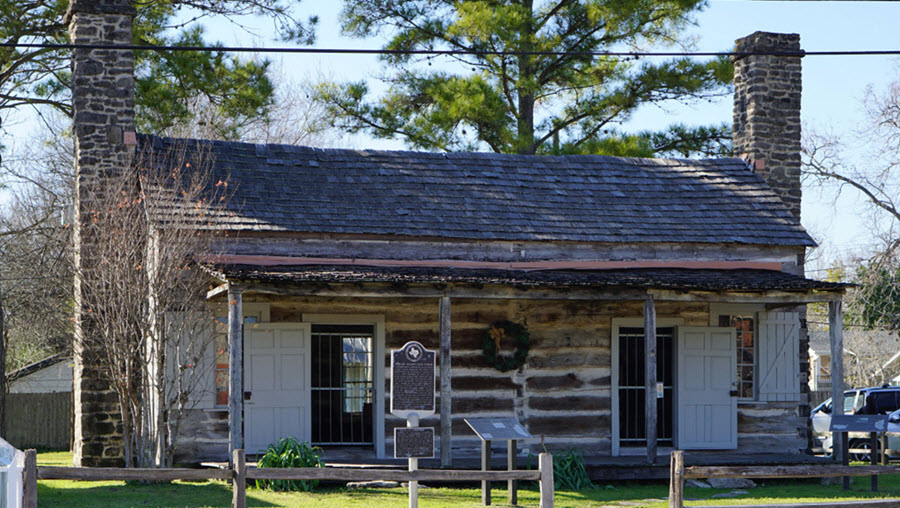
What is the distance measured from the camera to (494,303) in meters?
16.1

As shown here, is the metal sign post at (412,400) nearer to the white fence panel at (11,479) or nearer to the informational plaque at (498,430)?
the informational plaque at (498,430)

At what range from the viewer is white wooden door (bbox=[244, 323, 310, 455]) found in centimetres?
1522

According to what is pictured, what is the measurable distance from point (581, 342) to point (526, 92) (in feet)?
33.5

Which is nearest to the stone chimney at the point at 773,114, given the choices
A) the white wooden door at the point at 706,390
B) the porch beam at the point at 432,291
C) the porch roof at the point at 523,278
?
the porch roof at the point at 523,278

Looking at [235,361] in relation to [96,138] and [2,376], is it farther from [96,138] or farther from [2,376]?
[2,376]

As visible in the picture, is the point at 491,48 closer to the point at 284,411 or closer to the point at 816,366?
the point at 284,411

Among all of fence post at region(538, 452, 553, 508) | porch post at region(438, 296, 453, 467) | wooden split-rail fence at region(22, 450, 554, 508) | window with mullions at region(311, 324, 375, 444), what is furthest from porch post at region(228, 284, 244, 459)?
fence post at region(538, 452, 553, 508)

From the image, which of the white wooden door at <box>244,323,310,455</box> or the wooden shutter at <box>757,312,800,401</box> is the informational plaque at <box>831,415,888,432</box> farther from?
the white wooden door at <box>244,323,310,455</box>

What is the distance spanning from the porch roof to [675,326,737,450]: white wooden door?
1.11 metres

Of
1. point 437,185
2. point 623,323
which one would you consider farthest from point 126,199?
point 623,323

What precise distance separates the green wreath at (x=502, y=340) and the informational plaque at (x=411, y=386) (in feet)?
14.4

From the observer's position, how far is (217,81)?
22.8m

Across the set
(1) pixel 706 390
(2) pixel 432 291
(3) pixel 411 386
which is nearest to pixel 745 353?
(1) pixel 706 390

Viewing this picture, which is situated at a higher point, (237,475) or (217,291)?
(217,291)
